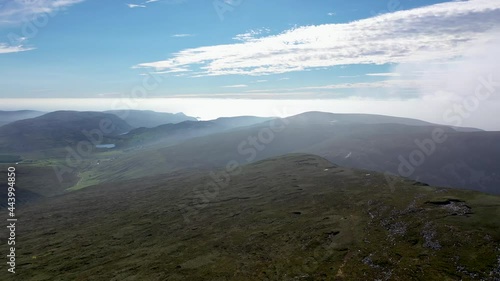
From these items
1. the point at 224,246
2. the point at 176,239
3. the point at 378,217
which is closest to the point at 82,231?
the point at 176,239

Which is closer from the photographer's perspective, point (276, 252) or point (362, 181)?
point (276, 252)

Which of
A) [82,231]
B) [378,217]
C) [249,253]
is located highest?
[378,217]

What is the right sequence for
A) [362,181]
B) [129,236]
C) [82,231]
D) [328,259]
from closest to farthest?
1. [328,259]
2. [129,236]
3. [82,231]
4. [362,181]

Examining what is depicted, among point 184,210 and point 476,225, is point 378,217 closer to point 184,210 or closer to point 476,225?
point 476,225

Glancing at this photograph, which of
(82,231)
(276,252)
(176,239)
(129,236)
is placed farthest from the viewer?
(82,231)

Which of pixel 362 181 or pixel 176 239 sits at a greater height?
pixel 362 181

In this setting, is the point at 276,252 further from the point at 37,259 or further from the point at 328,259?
the point at 37,259
